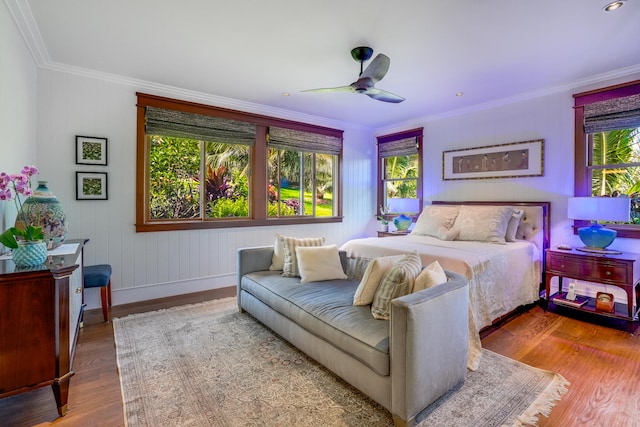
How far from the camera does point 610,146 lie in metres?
3.48

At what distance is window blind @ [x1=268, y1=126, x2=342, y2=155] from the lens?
474cm

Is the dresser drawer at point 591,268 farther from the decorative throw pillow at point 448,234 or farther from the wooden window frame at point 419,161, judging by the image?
the wooden window frame at point 419,161

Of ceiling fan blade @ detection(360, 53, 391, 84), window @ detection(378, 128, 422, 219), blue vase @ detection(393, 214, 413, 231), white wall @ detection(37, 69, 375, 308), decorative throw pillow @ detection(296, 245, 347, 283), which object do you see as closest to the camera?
ceiling fan blade @ detection(360, 53, 391, 84)

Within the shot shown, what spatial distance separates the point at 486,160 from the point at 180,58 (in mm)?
4027

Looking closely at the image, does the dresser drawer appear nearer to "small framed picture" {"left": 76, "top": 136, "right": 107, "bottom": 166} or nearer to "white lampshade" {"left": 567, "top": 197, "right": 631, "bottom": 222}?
"white lampshade" {"left": 567, "top": 197, "right": 631, "bottom": 222}

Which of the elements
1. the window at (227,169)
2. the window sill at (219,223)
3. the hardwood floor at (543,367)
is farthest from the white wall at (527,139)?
the window sill at (219,223)

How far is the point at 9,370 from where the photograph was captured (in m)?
1.62

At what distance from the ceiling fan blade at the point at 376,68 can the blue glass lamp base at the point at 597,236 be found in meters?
2.68

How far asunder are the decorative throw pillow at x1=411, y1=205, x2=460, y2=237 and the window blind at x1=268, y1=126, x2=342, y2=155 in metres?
1.97

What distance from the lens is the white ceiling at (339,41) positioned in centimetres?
225

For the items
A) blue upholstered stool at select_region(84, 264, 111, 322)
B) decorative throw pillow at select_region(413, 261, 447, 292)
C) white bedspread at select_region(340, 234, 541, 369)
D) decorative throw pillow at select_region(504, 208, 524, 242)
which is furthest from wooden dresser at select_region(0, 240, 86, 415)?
decorative throw pillow at select_region(504, 208, 524, 242)

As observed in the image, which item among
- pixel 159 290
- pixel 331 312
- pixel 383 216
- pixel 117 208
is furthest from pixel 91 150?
pixel 383 216

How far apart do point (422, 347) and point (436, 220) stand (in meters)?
2.87

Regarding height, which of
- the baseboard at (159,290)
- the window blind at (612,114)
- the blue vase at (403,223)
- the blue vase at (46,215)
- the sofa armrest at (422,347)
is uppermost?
the window blind at (612,114)
